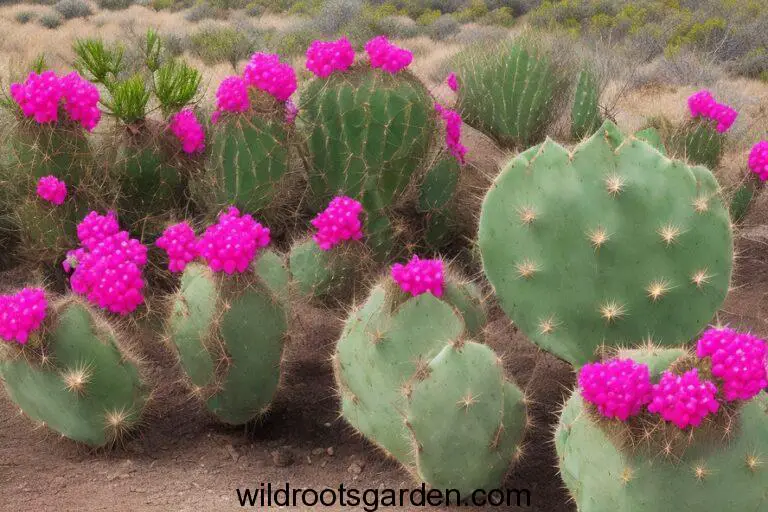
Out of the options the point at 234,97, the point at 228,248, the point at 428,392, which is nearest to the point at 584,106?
the point at 234,97

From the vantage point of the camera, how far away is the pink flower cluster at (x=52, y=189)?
4.18 m

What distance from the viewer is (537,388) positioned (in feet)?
12.7

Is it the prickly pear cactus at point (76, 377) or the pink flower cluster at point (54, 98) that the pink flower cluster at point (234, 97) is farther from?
the prickly pear cactus at point (76, 377)

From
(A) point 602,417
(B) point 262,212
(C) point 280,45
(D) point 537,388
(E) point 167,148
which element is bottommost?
(C) point 280,45

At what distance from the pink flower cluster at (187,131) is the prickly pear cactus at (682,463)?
2.79m

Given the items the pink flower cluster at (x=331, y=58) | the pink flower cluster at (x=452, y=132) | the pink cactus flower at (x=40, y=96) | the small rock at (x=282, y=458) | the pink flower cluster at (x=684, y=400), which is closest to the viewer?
the pink flower cluster at (x=684, y=400)

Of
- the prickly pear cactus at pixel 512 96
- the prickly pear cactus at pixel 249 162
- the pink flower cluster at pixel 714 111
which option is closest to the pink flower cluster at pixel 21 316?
the prickly pear cactus at pixel 249 162

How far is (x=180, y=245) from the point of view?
11.7 feet

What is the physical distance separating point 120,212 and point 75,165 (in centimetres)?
35

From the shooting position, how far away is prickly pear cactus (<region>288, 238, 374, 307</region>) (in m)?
4.07

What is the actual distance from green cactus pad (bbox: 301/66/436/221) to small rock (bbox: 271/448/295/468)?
1470mm

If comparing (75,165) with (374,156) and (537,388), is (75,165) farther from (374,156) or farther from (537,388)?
(537,388)

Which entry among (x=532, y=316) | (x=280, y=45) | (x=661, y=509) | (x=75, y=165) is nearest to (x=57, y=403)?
(x=75, y=165)

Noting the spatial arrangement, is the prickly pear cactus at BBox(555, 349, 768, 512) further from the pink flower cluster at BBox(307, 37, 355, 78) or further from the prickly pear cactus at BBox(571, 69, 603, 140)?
the prickly pear cactus at BBox(571, 69, 603, 140)
